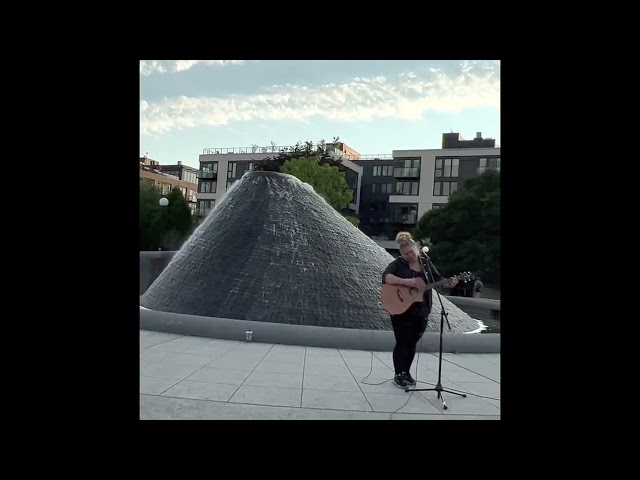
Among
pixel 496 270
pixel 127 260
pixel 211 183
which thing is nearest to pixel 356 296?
pixel 127 260

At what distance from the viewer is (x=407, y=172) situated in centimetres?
5603

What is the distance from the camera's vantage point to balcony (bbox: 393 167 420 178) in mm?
55719

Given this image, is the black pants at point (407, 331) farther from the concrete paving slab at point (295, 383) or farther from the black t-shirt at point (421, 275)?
the concrete paving slab at point (295, 383)

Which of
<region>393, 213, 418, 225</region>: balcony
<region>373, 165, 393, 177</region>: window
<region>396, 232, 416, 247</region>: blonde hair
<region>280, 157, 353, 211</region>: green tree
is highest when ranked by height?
<region>373, 165, 393, 177</region>: window

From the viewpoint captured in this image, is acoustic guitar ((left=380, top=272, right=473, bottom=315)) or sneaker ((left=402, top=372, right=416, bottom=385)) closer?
acoustic guitar ((left=380, top=272, right=473, bottom=315))

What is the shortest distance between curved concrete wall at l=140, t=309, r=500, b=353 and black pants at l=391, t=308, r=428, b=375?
1.96m

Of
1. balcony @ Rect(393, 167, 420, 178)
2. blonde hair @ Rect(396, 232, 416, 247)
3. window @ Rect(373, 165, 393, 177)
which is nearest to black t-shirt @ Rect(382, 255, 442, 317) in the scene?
blonde hair @ Rect(396, 232, 416, 247)

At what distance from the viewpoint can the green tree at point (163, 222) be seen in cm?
3572

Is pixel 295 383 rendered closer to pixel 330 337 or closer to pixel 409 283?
pixel 409 283

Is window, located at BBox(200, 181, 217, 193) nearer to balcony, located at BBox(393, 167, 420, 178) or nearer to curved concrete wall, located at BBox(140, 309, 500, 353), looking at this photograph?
balcony, located at BBox(393, 167, 420, 178)

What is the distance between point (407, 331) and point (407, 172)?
5209 cm

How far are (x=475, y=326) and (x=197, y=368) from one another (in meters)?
7.46

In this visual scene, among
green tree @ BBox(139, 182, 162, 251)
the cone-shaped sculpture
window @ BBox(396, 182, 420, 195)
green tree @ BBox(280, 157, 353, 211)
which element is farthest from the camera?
window @ BBox(396, 182, 420, 195)

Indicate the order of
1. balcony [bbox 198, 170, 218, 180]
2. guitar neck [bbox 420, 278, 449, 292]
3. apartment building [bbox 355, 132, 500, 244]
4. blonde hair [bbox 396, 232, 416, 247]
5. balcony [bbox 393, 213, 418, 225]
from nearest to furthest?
1. guitar neck [bbox 420, 278, 449, 292]
2. blonde hair [bbox 396, 232, 416, 247]
3. apartment building [bbox 355, 132, 500, 244]
4. balcony [bbox 393, 213, 418, 225]
5. balcony [bbox 198, 170, 218, 180]
